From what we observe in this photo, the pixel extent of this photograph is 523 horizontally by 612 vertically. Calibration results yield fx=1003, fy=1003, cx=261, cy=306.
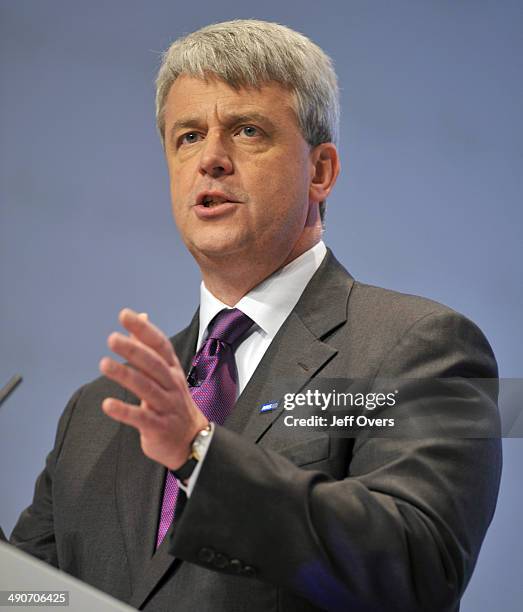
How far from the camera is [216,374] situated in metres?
2.04

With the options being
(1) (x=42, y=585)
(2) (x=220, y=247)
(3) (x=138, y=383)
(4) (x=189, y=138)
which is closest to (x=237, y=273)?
(2) (x=220, y=247)

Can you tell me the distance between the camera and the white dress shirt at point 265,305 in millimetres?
2084

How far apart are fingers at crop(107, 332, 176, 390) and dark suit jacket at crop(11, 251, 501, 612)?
0.50 ft

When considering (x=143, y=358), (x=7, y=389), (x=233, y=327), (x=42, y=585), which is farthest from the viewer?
(x=233, y=327)

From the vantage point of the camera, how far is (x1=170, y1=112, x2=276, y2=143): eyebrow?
220 cm

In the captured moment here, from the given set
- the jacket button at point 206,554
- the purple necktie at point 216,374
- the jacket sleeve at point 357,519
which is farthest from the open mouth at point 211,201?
the jacket button at point 206,554

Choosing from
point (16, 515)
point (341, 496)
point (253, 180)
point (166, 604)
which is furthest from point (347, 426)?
point (16, 515)

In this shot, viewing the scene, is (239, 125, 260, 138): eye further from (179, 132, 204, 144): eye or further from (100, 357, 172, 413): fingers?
(100, 357, 172, 413): fingers

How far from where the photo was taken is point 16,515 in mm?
3000

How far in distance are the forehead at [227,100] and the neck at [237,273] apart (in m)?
0.32

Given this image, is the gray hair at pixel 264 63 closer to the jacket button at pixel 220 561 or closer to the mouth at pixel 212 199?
the mouth at pixel 212 199

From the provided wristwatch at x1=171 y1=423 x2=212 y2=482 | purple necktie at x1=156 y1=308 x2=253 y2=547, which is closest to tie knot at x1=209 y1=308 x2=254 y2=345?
purple necktie at x1=156 y1=308 x2=253 y2=547

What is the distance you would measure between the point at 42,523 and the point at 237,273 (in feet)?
2.27

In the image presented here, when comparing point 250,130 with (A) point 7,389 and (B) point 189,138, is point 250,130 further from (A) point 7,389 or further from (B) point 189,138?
(A) point 7,389
